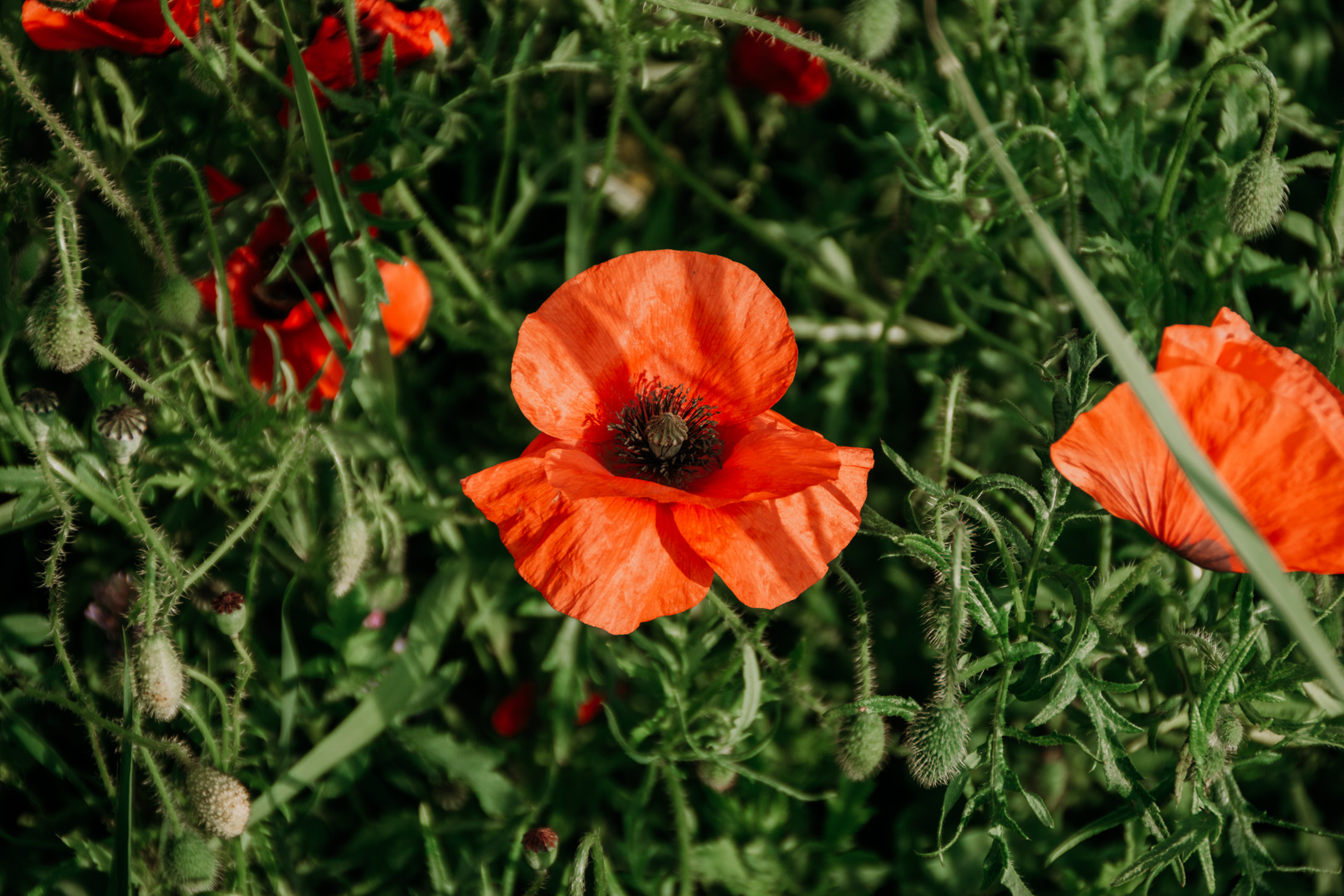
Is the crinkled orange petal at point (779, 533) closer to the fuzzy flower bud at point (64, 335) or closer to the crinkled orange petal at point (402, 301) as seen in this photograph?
the crinkled orange petal at point (402, 301)

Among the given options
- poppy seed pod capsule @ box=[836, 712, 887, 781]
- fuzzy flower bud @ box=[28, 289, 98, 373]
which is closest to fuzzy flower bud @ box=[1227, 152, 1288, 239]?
poppy seed pod capsule @ box=[836, 712, 887, 781]

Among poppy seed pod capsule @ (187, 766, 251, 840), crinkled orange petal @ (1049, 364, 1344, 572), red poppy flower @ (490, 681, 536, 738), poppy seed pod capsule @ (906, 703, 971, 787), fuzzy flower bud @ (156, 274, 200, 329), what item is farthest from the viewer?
red poppy flower @ (490, 681, 536, 738)

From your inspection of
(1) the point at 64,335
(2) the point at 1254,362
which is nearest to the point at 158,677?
(1) the point at 64,335

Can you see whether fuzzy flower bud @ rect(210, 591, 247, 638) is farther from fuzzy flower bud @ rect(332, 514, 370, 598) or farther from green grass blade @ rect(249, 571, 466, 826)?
green grass blade @ rect(249, 571, 466, 826)

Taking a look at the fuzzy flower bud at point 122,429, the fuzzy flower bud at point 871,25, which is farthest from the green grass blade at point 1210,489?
the fuzzy flower bud at point 122,429

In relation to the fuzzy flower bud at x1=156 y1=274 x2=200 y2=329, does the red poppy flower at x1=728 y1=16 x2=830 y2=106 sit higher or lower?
higher

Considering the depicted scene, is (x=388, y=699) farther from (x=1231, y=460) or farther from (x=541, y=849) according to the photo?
(x=1231, y=460)
